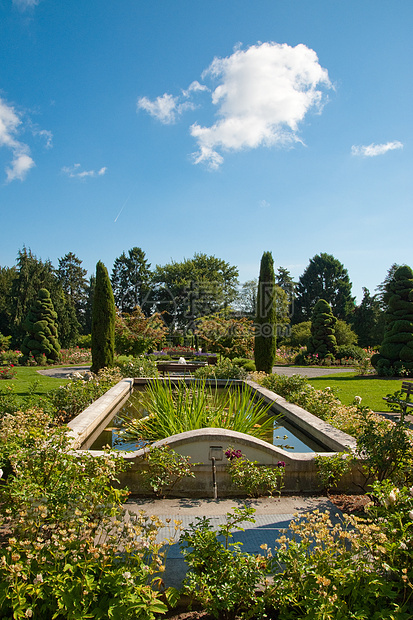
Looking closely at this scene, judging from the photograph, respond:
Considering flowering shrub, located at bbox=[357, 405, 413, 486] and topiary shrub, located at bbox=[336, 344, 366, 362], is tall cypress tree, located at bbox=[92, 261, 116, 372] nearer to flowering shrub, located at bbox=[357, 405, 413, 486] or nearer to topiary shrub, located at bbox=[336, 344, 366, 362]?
flowering shrub, located at bbox=[357, 405, 413, 486]

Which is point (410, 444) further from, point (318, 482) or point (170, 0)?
point (170, 0)

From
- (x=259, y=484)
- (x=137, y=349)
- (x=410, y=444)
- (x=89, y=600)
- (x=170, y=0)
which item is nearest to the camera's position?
(x=89, y=600)

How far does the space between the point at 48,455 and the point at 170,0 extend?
6.41 meters

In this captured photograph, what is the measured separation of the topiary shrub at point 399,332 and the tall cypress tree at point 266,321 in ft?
16.3

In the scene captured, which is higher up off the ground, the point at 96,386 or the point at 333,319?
the point at 333,319

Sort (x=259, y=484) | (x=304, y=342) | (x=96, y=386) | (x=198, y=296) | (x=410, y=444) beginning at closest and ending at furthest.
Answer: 1. (x=410, y=444)
2. (x=259, y=484)
3. (x=96, y=386)
4. (x=304, y=342)
5. (x=198, y=296)

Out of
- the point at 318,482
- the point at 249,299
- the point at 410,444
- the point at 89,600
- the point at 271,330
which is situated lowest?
the point at 318,482

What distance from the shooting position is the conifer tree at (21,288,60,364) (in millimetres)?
18312

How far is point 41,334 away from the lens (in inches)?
728

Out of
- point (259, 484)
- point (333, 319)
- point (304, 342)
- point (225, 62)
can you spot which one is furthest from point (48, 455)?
point (304, 342)

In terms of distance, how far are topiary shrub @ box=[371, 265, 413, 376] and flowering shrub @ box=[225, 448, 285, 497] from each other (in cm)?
1227

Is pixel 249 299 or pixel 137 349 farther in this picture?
pixel 249 299

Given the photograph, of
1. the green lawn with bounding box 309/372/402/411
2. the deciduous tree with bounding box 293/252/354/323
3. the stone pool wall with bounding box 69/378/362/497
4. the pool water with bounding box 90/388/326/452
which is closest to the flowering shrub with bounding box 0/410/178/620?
the stone pool wall with bounding box 69/378/362/497

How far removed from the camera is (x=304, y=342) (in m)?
27.2
